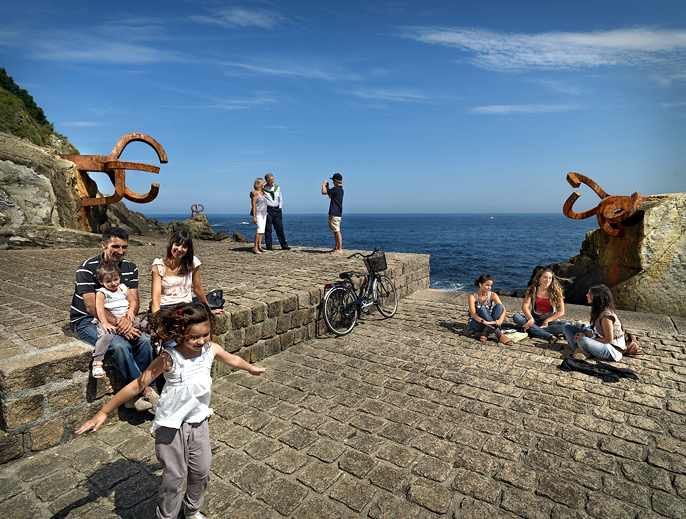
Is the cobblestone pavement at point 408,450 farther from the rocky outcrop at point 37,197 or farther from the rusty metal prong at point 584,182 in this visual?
the rocky outcrop at point 37,197

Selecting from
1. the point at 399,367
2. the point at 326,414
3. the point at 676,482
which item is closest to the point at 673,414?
the point at 676,482

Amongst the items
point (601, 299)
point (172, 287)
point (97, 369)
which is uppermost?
point (172, 287)

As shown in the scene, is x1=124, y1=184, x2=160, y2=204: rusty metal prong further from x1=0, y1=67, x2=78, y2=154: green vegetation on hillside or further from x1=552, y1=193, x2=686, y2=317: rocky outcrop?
x1=552, y1=193, x2=686, y2=317: rocky outcrop

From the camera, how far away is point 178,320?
7.63ft

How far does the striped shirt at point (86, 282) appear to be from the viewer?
149 inches

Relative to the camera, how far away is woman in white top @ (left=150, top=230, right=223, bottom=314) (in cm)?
408

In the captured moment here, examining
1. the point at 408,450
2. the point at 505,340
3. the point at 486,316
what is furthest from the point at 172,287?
the point at 505,340

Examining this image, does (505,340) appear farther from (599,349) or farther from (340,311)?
(340,311)

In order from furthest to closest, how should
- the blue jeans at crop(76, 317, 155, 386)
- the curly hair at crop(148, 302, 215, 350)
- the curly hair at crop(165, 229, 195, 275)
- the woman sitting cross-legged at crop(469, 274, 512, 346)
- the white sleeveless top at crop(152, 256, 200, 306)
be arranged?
the woman sitting cross-legged at crop(469, 274, 512, 346)
the white sleeveless top at crop(152, 256, 200, 306)
the curly hair at crop(165, 229, 195, 275)
the blue jeans at crop(76, 317, 155, 386)
the curly hair at crop(148, 302, 215, 350)

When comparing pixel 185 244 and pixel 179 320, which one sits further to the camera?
pixel 185 244

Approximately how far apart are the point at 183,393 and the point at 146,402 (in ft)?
6.28

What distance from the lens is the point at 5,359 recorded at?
3.28 metres

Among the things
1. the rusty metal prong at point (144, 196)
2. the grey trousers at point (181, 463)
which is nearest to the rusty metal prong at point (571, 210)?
the grey trousers at point (181, 463)

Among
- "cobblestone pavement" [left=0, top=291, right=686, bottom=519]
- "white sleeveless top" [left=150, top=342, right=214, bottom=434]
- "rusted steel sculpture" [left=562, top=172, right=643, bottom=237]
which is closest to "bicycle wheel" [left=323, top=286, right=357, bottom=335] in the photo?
"cobblestone pavement" [left=0, top=291, right=686, bottom=519]
